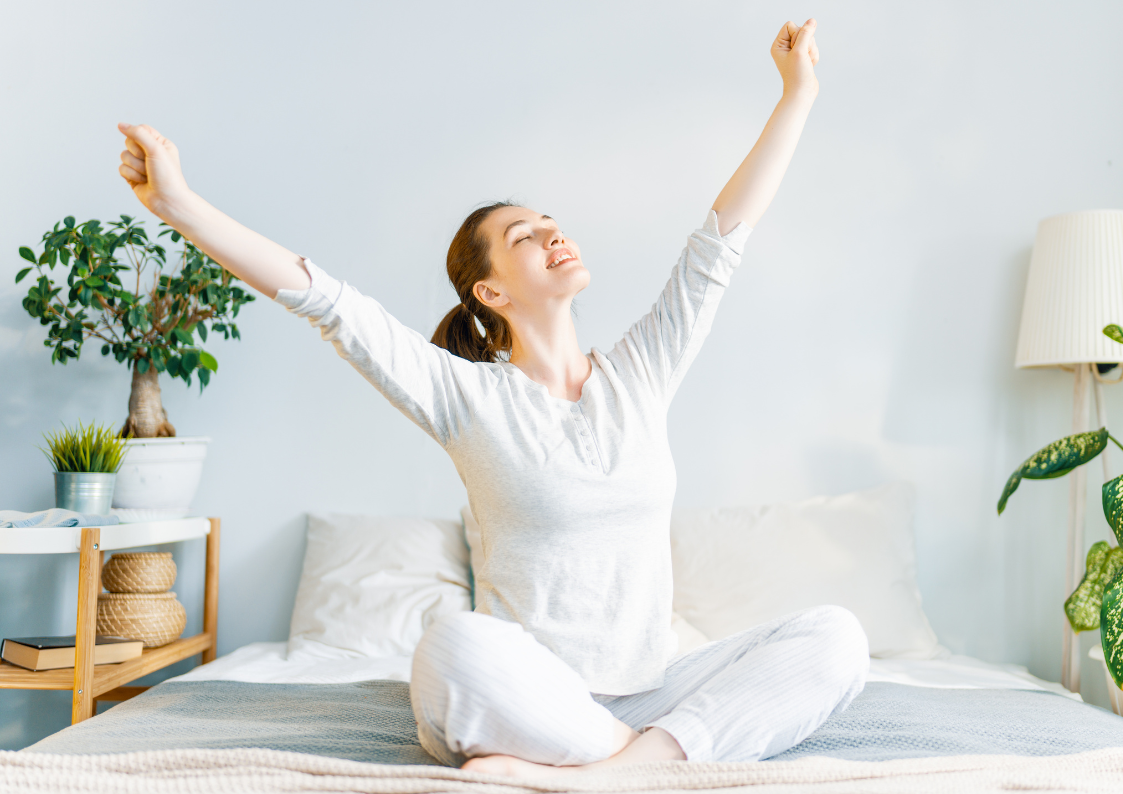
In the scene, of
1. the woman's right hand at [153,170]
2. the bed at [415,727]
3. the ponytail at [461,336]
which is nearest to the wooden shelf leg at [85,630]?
the bed at [415,727]

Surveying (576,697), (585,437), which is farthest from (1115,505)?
(576,697)

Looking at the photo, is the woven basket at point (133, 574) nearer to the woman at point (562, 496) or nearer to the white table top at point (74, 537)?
the white table top at point (74, 537)

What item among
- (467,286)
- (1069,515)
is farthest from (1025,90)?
(467,286)

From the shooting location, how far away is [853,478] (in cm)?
209

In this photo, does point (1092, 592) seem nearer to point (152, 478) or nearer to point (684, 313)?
point (684, 313)

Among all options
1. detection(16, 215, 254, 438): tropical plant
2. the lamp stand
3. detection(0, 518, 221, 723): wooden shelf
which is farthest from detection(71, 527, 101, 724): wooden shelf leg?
the lamp stand

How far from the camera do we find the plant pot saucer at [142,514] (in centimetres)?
178

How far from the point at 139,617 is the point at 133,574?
10 centimetres

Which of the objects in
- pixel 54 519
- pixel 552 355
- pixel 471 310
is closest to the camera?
pixel 552 355

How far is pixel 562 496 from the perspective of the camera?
43.5 inches

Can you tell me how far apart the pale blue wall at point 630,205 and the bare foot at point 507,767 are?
121 cm

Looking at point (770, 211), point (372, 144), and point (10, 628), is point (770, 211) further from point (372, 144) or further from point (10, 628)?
point (10, 628)

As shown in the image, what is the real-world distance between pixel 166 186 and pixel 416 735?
808mm

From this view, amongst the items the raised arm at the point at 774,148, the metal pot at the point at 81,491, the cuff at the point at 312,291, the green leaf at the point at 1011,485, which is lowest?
the metal pot at the point at 81,491
